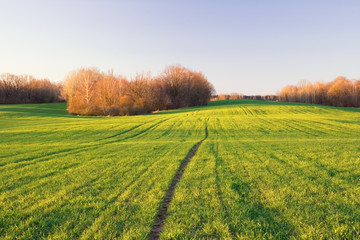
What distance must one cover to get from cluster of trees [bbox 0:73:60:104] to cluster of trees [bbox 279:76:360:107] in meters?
136

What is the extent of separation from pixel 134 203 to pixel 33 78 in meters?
126

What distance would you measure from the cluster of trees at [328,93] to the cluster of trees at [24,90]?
13551cm

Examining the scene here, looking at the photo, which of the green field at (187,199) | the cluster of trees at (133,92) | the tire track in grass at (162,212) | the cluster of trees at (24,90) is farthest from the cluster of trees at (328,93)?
the cluster of trees at (24,90)

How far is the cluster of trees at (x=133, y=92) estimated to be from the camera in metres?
57.8

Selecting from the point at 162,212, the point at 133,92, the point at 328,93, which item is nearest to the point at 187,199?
the point at 162,212

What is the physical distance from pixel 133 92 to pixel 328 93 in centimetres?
8958

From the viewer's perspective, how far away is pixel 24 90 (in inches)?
3858

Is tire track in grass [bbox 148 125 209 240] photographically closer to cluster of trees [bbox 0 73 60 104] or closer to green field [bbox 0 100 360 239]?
green field [bbox 0 100 360 239]

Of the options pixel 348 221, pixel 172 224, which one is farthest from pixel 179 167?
pixel 348 221

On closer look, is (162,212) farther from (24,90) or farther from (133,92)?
(24,90)

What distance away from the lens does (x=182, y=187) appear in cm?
774

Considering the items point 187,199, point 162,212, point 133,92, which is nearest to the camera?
point 162,212

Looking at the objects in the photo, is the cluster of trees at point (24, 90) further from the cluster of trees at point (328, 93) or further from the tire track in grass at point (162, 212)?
the cluster of trees at point (328, 93)

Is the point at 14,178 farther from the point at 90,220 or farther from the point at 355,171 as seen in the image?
the point at 355,171
